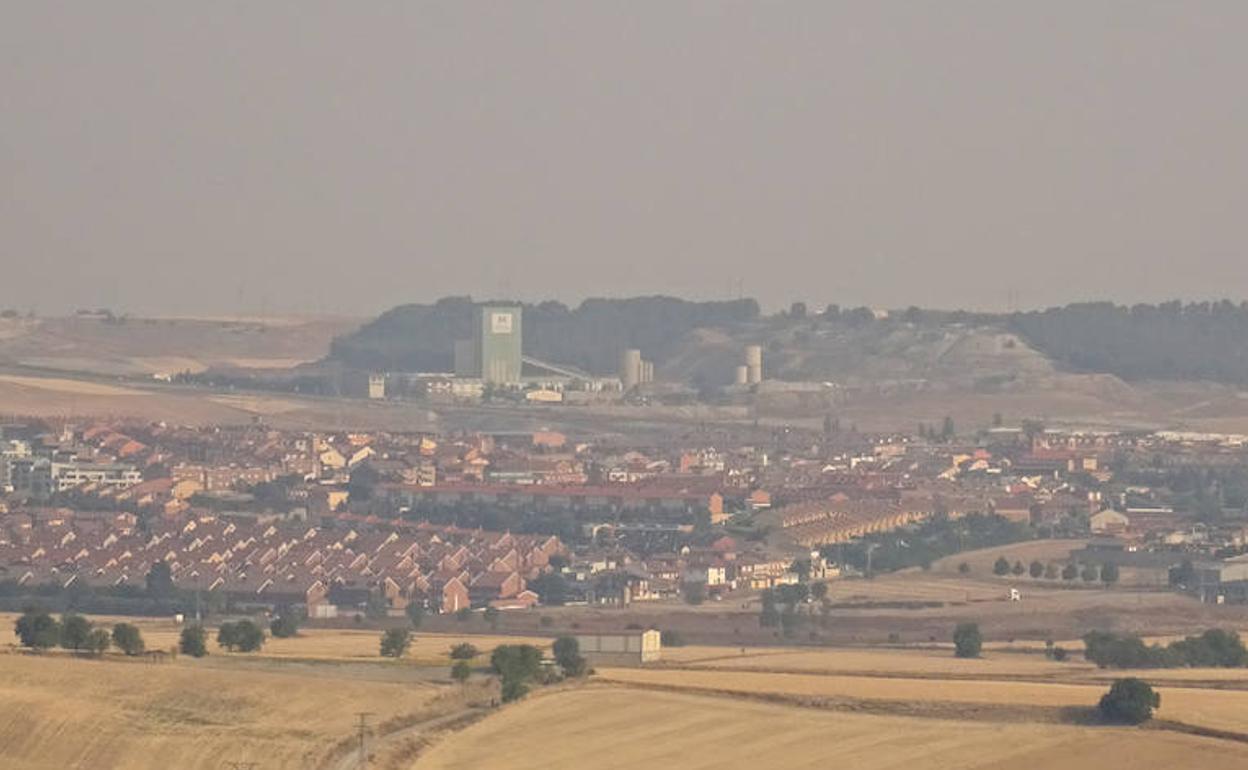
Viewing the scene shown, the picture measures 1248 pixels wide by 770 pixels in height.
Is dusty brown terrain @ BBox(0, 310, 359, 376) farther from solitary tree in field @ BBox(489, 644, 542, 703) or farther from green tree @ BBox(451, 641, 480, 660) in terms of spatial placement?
A: solitary tree in field @ BBox(489, 644, 542, 703)

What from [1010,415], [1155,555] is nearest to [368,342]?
[1010,415]

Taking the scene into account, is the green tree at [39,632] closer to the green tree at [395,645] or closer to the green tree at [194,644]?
the green tree at [194,644]

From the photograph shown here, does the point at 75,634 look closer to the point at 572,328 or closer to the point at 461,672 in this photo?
the point at 461,672

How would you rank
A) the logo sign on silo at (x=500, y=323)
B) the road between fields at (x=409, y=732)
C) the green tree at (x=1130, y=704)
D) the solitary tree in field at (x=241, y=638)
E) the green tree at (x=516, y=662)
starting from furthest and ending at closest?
the logo sign on silo at (x=500, y=323)
the solitary tree in field at (x=241, y=638)
the green tree at (x=516, y=662)
the green tree at (x=1130, y=704)
the road between fields at (x=409, y=732)

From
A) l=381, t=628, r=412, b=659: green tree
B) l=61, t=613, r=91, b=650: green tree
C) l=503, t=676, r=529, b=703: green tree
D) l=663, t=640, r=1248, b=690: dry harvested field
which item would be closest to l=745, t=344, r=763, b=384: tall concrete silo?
l=663, t=640, r=1248, b=690: dry harvested field

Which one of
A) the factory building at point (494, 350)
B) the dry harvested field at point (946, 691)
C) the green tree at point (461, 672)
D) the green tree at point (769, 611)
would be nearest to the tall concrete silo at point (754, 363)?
the factory building at point (494, 350)
